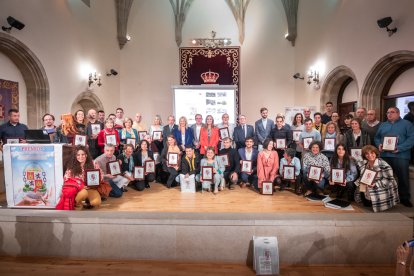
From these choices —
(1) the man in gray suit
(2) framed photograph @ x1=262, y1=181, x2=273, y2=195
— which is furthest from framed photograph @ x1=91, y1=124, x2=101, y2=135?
(2) framed photograph @ x1=262, y1=181, x2=273, y2=195

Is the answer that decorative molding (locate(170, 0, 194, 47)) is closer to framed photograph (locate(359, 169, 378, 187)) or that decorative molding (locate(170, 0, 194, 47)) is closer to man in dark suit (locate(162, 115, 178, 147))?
man in dark suit (locate(162, 115, 178, 147))

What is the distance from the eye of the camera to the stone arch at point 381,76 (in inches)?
233

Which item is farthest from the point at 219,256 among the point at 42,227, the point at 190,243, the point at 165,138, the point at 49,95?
the point at 49,95

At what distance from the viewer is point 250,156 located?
18.5 feet

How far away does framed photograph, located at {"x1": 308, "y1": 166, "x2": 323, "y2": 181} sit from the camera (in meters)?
4.65

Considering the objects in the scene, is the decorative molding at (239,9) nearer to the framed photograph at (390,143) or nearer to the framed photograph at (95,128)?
the framed photograph at (95,128)

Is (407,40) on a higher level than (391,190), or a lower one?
higher

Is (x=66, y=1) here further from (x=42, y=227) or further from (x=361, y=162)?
(x=361, y=162)

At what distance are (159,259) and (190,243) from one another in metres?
0.44

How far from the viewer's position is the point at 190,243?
10.9ft

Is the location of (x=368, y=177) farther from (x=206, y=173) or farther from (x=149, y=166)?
(x=149, y=166)

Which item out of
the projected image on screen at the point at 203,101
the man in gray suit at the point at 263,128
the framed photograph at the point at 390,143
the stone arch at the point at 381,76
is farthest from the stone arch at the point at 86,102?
the stone arch at the point at 381,76

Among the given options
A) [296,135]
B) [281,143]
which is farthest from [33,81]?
[296,135]

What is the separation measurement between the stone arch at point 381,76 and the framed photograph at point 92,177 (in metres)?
6.32
